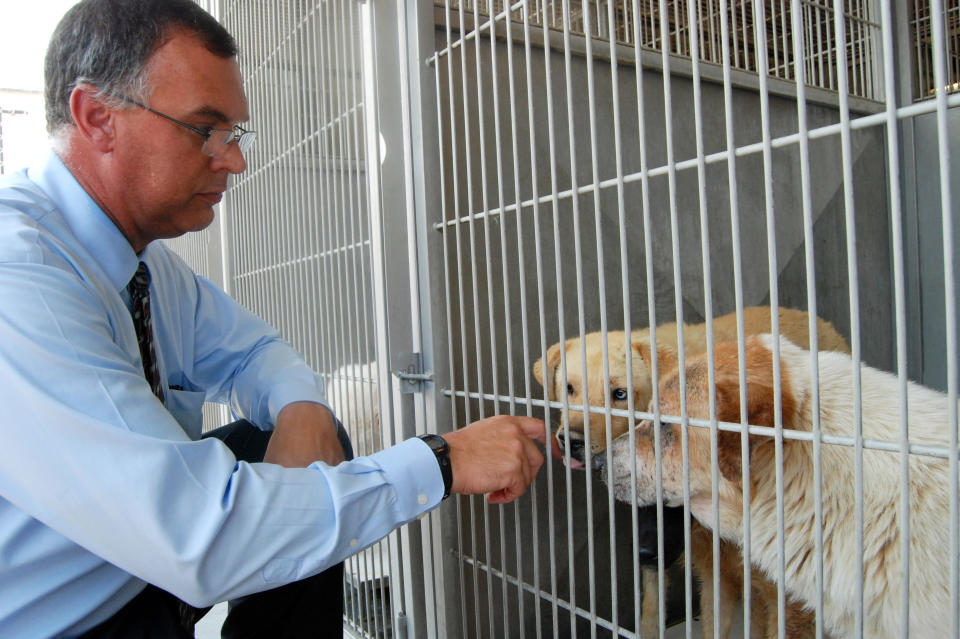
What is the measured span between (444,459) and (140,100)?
2.83 ft

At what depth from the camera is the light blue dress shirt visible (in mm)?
887

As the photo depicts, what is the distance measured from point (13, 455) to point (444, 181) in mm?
1235

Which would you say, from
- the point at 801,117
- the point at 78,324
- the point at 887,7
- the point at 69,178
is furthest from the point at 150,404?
the point at 887,7

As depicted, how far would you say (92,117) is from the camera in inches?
49.1

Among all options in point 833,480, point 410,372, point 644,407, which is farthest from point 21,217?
point 644,407

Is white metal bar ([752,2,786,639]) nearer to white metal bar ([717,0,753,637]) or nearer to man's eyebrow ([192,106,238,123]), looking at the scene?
white metal bar ([717,0,753,637])

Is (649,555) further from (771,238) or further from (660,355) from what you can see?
(771,238)

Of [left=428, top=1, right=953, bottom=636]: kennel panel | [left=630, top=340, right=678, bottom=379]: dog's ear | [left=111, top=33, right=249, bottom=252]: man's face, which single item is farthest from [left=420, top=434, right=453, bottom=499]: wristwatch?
[left=630, top=340, right=678, bottom=379]: dog's ear

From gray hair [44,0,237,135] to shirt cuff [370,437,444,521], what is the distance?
0.81 metres

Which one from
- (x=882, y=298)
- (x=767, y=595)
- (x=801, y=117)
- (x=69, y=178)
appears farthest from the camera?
(x=882, y=298)

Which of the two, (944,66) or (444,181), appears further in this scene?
(444,181)

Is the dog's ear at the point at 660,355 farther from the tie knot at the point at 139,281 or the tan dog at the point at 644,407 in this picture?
the tie knot at the point at 139,281

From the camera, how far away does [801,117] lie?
38.1 inches

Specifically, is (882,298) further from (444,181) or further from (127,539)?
(127,539)
